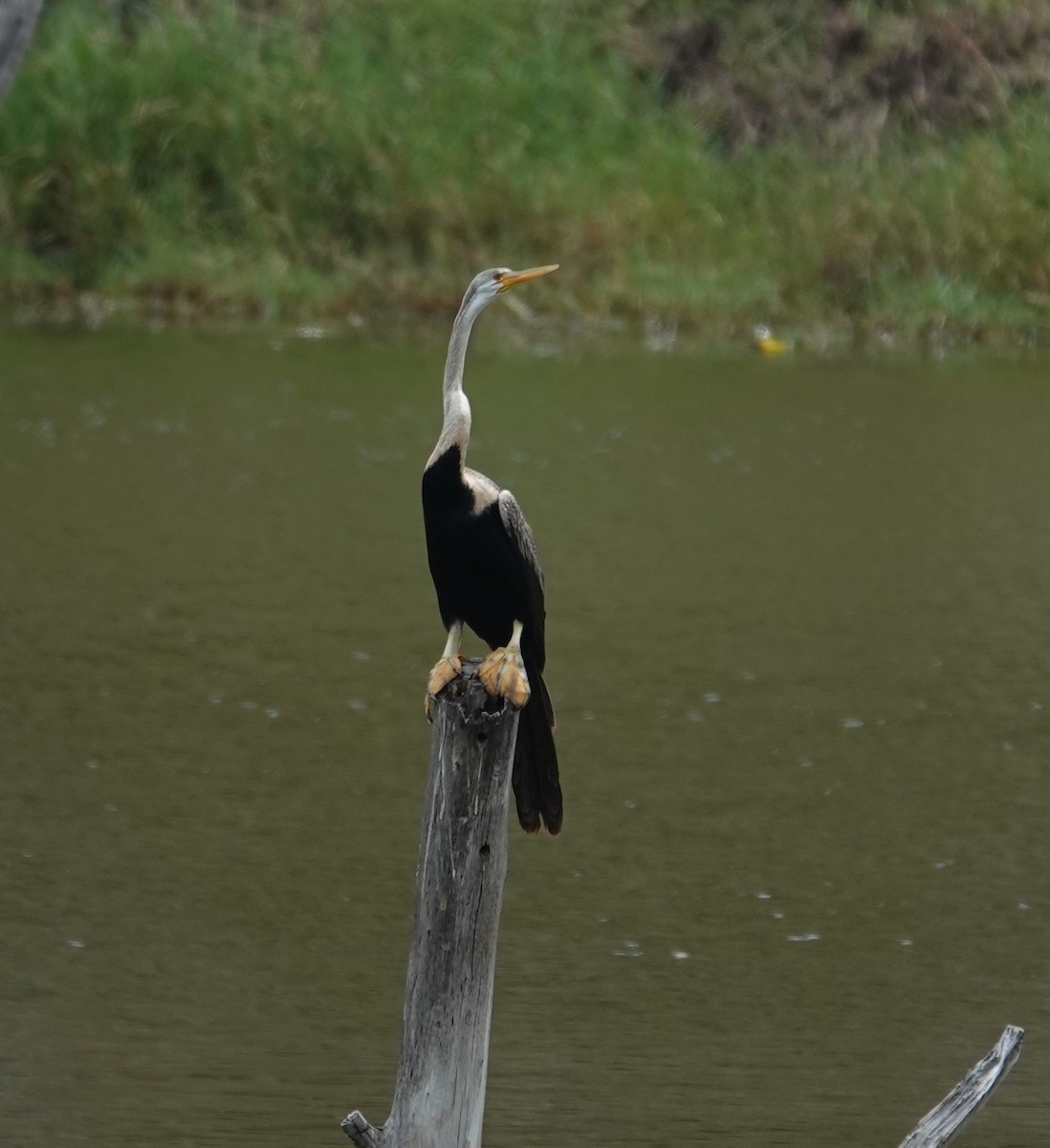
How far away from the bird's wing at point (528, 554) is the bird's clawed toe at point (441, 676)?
0.32m

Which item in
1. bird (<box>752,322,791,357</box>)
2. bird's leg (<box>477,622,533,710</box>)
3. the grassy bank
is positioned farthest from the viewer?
the grassy bank

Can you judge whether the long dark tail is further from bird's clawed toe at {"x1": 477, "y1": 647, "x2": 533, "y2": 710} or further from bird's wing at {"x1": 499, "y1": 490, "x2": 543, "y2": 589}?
bird's wing at {"x1": 499, "y1": 490, "x2": 543, "y2": 589}

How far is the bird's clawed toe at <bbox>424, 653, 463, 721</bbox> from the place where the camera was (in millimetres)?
4367

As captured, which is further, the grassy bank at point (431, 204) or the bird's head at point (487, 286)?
the grassy bank at point (431, 204)

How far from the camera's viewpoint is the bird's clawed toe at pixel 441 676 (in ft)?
14.3

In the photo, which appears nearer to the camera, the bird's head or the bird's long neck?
the bird's long neck

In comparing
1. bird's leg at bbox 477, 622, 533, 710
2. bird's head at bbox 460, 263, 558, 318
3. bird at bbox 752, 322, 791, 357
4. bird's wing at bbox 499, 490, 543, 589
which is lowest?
bird at bbox 752, 322, 791, 357

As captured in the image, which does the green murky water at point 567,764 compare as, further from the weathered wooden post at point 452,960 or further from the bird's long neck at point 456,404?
the bird's long neck at point 456,404

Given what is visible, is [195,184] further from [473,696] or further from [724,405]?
[473,696]

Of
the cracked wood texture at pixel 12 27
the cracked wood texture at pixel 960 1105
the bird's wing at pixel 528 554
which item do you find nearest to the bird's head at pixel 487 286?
the bird's wing at pixel 528 554

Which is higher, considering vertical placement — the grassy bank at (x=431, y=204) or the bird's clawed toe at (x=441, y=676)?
the grassy bank at (x=431, y=204)

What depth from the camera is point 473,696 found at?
412cm

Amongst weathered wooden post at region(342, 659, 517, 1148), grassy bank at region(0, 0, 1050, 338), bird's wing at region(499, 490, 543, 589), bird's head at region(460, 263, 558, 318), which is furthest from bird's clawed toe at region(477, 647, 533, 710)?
grassy bank at region(0, 0, 1050, 338)

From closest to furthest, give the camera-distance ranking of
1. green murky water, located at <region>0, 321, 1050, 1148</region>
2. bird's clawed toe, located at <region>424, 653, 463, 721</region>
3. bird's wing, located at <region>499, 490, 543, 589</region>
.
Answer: bird's clawed toe, located at <region>424, 653, 463, 721</region> → bird's wing, located at <region>499, 490, 543, 589</region> → green murky water, located at <region>0, 321, 1050, 1148</region>
